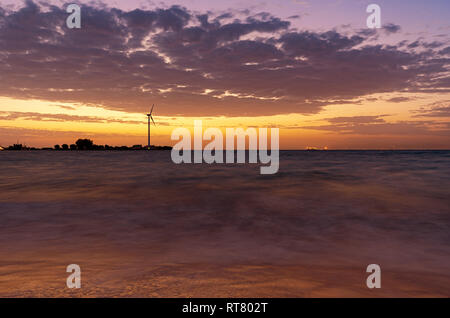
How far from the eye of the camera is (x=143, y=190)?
54.7ft

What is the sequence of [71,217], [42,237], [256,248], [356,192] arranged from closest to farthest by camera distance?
[256,248] → [42,237] → [71,217] → [356,192]

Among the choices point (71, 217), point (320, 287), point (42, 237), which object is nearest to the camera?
point (320, 287)

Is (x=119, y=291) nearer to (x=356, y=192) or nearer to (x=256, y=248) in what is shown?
(x=256, y=248)

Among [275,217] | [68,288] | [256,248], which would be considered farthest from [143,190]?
[68,288]

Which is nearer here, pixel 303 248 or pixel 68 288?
pixel 68 288

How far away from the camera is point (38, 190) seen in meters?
16.1

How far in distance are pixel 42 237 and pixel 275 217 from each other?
6.68m

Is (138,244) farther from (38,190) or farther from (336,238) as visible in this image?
(38,190)

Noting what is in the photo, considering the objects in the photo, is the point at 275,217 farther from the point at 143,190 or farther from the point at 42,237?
the point at 143,190

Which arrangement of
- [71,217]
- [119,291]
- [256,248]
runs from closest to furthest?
[119,291] < [256,248] < [71,217]
